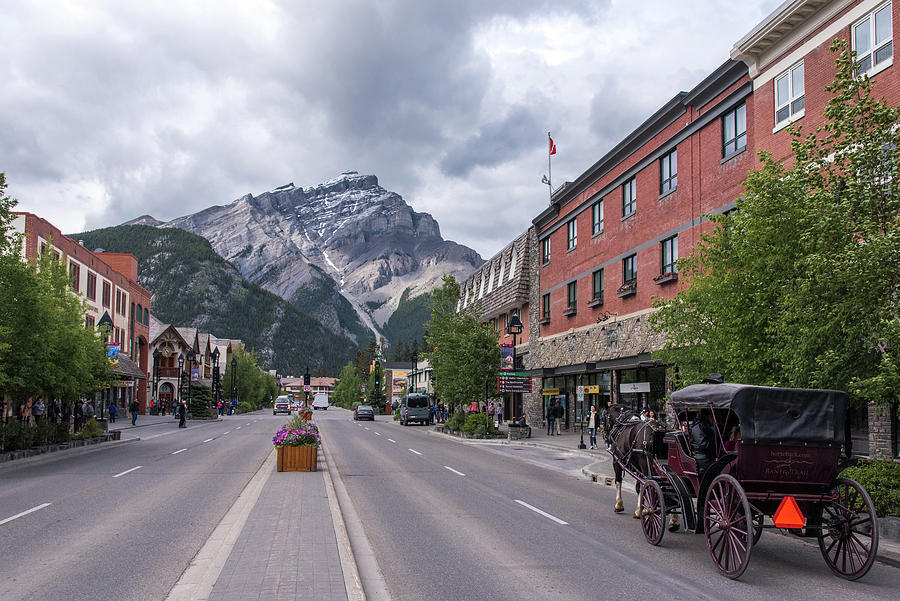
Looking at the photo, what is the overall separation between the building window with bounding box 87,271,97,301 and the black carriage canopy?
182 feet

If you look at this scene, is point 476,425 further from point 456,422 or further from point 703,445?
point 703,445

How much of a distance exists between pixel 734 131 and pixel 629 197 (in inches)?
349

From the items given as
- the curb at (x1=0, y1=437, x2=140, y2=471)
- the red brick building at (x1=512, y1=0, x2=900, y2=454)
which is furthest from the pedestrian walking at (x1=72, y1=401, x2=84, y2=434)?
the red brick building at (x1=512, y1=0, x2=900, y2=454)

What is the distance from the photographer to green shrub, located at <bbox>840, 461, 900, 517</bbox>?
10539mm

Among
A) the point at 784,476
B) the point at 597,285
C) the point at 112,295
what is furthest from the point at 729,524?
the point at 112,295

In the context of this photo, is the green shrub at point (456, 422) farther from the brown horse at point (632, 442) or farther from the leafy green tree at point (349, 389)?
the leafy green tree at point (349, 389)

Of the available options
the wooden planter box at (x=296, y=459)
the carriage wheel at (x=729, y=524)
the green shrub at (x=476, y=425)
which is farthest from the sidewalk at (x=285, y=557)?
the green shrub at (x=476, y=425)

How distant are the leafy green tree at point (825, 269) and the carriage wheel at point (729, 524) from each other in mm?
3446

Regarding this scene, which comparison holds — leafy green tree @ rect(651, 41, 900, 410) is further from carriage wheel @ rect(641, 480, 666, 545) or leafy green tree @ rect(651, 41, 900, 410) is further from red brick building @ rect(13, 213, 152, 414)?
red brick building @ rect(13, 213, 152, 414)

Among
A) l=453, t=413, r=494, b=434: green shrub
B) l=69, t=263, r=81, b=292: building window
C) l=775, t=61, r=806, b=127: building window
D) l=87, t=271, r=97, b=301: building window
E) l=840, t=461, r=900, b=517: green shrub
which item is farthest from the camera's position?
l=87, t=271, r=97, b=301: building window

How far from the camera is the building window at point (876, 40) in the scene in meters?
18.6

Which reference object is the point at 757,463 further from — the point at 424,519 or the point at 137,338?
the point at 137,338

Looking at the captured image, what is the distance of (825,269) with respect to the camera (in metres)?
10.8

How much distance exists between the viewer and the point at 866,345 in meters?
11.3
